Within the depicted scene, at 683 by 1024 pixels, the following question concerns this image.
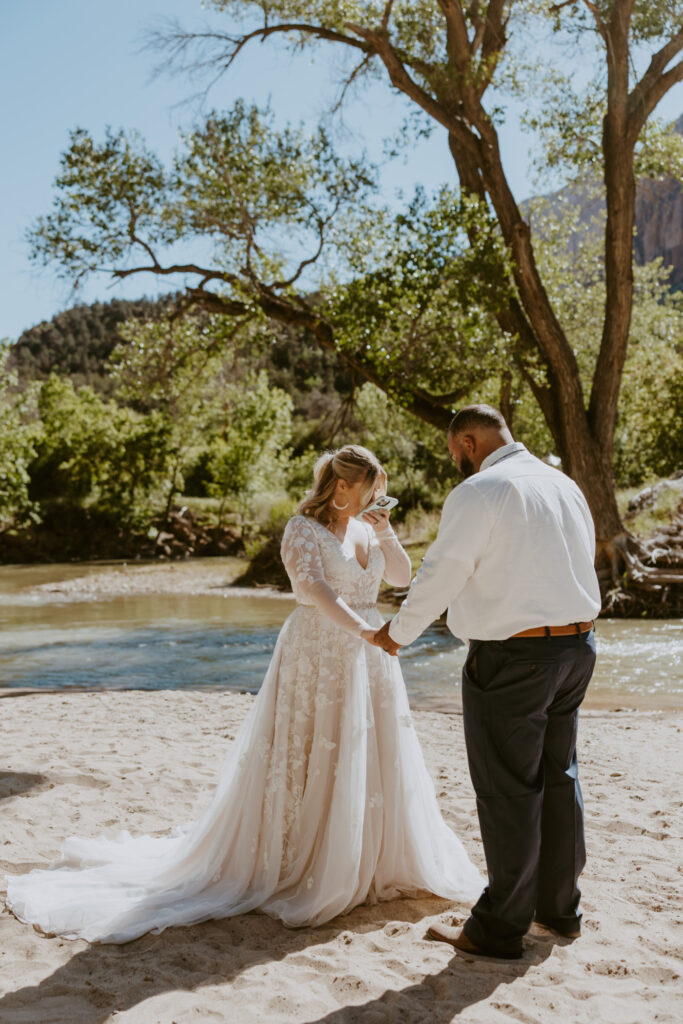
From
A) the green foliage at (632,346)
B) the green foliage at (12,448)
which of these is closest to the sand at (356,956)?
the green foliage at (632,346)

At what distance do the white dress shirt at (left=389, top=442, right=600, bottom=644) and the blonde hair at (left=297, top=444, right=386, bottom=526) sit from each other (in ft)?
3.25

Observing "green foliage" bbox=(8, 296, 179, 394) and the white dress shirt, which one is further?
"green foliage" bbox=(8, 296, 179, 394)

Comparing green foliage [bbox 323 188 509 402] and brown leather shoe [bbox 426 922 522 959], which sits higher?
green foliage [bbox 323 188 509 402]

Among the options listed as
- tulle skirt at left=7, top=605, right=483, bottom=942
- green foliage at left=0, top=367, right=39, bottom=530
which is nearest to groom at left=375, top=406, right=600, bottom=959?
tulle skirt at left=7, top=605, right=483, bottom=942

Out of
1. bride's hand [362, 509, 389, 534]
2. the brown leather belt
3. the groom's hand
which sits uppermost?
bride's hand [362, 509, 389, 534]

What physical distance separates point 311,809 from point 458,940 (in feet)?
3.05

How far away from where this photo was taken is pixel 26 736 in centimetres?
769

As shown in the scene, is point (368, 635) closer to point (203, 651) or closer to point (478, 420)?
point (478, 420)

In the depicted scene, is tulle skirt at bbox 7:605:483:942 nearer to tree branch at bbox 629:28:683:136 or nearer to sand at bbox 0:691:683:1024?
sand at bbox 0:691:683:1024

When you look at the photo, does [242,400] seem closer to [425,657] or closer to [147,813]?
[425,657]

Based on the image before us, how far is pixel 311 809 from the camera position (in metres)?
4.19

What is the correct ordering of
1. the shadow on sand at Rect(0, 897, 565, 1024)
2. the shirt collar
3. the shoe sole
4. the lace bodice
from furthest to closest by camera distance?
→ 1. the lace bodice
2. the shirt collar
3. the shoe sole
4. the shadow on sand at Rect(0, 897, 565, 1024)

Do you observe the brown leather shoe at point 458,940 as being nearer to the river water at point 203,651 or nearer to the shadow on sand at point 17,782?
the shadow on sand at point 17,782

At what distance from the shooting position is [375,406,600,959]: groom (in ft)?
11.1
